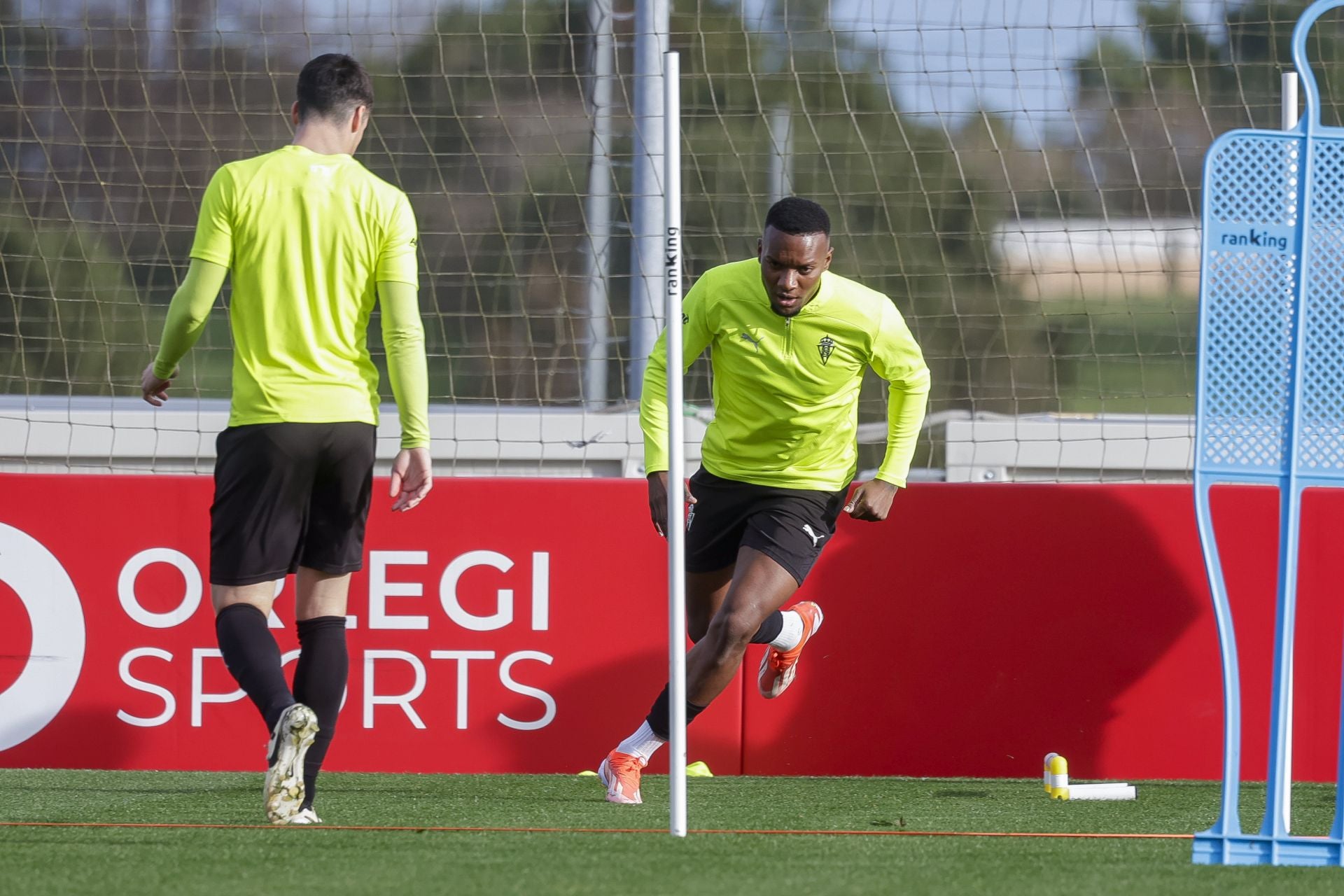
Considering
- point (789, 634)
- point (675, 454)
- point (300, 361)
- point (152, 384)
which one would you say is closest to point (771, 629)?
point (789, 634)

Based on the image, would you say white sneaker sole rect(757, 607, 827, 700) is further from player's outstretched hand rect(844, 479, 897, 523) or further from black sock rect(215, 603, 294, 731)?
black sock rect(215, 603, 294, 731)

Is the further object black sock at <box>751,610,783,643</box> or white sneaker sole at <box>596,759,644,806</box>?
black sock at <box>751,610,783,643</box>

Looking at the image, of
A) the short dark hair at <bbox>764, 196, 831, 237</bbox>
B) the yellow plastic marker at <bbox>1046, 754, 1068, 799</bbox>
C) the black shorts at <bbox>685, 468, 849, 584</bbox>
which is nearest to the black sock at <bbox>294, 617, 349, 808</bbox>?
the black shorts at <bbox>685, 468, 849, 584</bbox>

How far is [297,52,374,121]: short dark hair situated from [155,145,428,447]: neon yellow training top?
4.2 inches

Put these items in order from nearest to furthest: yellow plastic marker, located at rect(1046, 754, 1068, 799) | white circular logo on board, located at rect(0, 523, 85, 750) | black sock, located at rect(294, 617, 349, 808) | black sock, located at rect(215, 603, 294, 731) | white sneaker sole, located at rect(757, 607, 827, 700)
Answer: black sock, located at rect(215, 603, 294, 731) < black sock, located at rect(294, 617, 349, 808) < yellow plastic marker, located at rect(1046, 754, 1068, 799) < white sneaker sole, located at rect(757, 607, 827, 700) < white circular logo on board, located at rect(0, 523, 85, 750)

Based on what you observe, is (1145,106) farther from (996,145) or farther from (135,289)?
(135,289)

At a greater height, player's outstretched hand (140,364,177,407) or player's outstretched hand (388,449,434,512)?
player's outstretched hand (140,364,177,407)

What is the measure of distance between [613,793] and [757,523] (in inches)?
34.3

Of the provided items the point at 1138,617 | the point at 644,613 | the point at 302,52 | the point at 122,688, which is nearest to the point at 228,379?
the point at 302,52

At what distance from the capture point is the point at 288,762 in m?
3.61

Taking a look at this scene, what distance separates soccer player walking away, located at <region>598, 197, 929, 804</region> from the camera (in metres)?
4.53

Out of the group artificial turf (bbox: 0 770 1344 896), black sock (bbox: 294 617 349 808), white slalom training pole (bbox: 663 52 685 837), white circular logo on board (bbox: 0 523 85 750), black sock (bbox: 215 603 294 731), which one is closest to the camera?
artificial turf (bbox: 0 770 1344 896)

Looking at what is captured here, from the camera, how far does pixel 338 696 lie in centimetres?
395

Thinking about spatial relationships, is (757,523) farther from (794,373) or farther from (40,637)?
(40,637)
